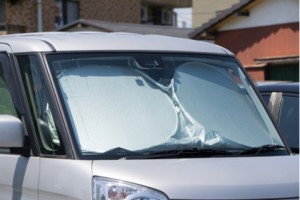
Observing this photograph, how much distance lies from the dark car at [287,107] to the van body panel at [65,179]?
2.56 metres

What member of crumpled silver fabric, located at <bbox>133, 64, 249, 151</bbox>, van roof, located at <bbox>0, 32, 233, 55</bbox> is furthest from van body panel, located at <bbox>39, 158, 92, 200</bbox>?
van roof, located at <bbox>0, 32, 233, 55</bbox>

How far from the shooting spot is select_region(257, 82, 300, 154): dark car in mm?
4602

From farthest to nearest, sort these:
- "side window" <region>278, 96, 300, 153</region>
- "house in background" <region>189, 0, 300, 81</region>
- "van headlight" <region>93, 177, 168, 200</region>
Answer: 1. "house in background" <region>189, 0, 300, 81</region>
2. "side window" <region>278, 96, 300, 153</region>
3. "van headlight" <region>93, 177, 168, 200</region>

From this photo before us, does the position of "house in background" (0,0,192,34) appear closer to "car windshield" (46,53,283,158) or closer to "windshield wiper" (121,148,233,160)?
"car windshield" (46,53,283,158)

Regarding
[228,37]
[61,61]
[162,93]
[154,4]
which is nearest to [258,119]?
[162,93]

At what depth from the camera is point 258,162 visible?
9.11ft

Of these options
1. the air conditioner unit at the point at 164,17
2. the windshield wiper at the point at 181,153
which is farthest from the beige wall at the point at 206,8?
the windshield wiper at the point at 181,153

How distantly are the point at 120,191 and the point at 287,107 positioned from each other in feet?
9.27

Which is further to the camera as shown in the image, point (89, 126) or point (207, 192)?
point (89, 126)

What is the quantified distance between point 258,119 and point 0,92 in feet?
6.09

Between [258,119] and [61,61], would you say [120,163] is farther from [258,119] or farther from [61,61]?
[258,119]

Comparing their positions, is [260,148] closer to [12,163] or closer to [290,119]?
[12,163]

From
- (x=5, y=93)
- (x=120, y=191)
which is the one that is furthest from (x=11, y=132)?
(x=120, y=191)

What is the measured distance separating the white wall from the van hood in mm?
15500
